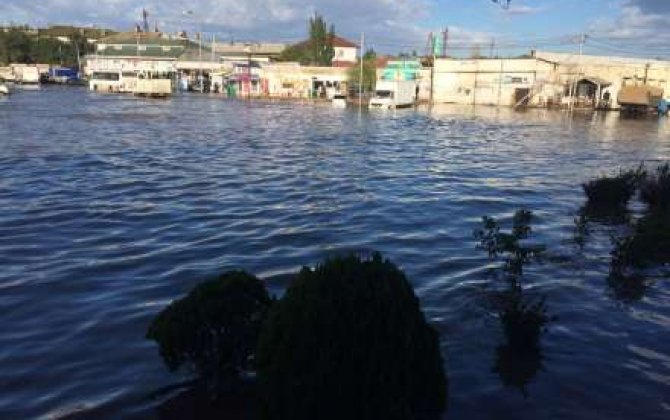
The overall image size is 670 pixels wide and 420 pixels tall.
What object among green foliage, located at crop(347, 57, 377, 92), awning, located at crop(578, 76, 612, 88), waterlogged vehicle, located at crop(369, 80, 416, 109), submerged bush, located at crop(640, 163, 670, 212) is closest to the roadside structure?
awning, located at crop(578, 76, 612, 88)

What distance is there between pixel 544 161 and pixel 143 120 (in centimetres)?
3185

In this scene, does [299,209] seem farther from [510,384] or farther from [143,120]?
[143,120]

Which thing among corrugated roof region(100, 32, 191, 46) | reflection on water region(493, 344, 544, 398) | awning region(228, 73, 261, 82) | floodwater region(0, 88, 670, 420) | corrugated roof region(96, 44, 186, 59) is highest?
corrugated roof region(100, 32, 191, 46)

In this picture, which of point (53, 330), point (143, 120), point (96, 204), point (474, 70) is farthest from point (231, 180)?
point (474, 70)

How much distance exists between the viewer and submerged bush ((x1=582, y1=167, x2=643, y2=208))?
17953 millimetres

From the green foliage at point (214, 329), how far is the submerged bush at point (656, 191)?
44.2 ft

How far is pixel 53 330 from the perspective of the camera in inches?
338

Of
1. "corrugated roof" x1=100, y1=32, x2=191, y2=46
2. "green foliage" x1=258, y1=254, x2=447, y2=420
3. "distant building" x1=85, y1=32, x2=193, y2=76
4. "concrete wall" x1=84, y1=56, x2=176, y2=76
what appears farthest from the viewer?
"corrugated roof" x1=100, y1=32, x2=191, y2=46

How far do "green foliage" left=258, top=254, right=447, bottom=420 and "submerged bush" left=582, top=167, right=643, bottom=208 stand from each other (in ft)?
47.8

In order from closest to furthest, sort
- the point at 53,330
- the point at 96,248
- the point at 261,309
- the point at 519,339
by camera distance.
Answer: the point at 261,309 → the point at 519,339 → the point at 53,330 → the point at 96,248

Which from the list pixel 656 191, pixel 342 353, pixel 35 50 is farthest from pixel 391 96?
pixel 35 50

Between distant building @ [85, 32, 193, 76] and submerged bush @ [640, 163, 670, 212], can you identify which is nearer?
submerged bush @ [640, 163, 670, 212]

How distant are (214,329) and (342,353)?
5.93ft

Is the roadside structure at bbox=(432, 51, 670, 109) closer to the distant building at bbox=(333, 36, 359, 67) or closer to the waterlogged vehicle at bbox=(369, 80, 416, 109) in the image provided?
the waterlogged vehicle at bbox=(369, 80, 416, 109)
